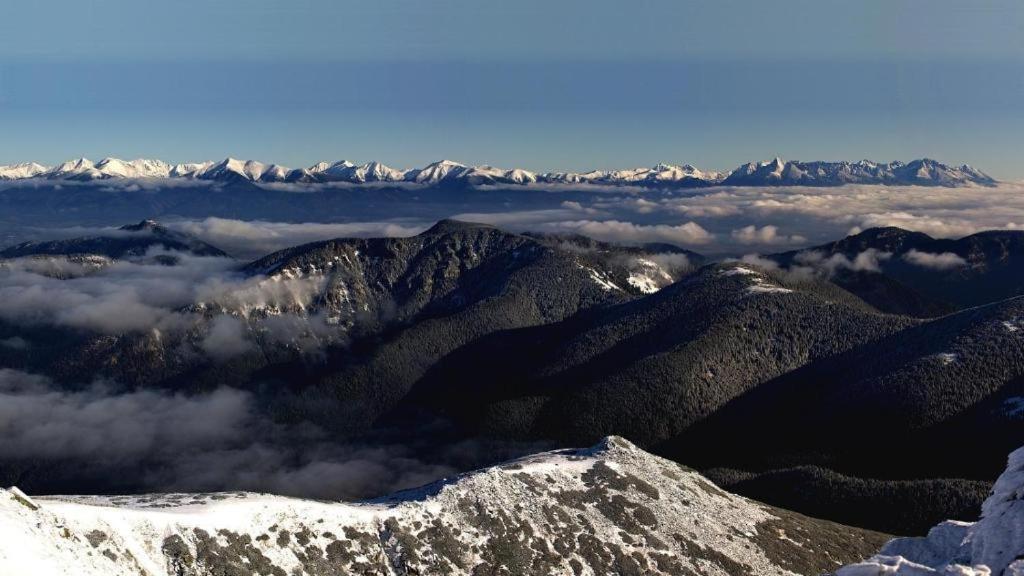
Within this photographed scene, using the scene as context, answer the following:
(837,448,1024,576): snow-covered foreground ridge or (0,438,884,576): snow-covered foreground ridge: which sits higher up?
(837,448,1024,576): snow-covered foreground ridge

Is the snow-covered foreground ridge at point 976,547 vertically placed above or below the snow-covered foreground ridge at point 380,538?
above

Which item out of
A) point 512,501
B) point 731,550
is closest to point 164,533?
point 512,501

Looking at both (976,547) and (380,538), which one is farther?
(380,538)

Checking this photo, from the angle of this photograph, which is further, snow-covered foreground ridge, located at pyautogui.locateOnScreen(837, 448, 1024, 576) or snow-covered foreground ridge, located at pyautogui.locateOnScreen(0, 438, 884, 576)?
snow-covered foreground ridge, located at pyautogui.locateOnScreen(0, 438, 884, 576)

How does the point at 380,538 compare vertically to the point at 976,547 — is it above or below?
below
